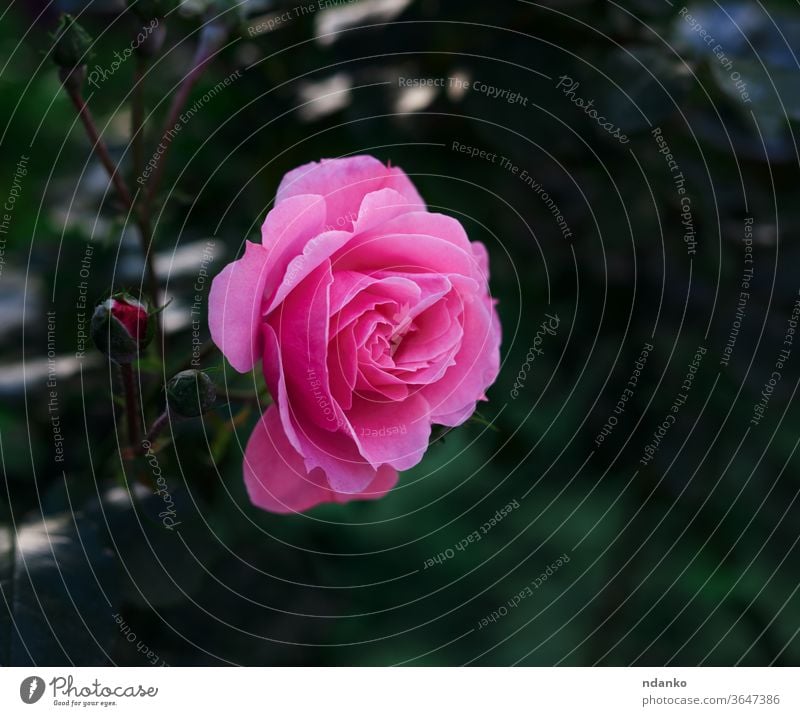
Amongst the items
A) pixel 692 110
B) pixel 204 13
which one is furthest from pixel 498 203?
pixel 204 13

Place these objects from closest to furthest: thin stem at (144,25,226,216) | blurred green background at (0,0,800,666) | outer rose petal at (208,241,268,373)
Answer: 1. outer rose petal at (208,241,268,373)
2. thin stem at (144,25,226,216)
3. blurred green background at (0,0,800,666)

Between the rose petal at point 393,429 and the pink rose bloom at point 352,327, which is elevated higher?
the pink rose bloom at point 352,327

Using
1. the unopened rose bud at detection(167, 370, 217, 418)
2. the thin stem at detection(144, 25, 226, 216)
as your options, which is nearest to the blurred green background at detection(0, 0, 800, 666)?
the thin stem at detection(144, 25, 226, 216)

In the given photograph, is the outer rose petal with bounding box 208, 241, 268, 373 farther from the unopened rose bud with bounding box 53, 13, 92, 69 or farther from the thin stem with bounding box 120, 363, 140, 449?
the unopened rose bud with bounding box 53, 13, 92, 69

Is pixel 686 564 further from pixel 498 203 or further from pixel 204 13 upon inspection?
pixel 204 13
